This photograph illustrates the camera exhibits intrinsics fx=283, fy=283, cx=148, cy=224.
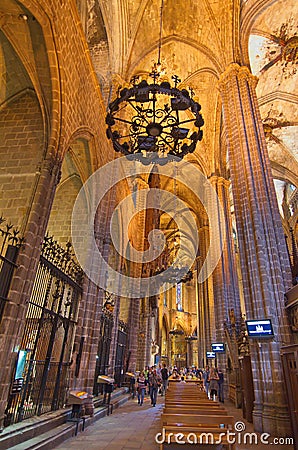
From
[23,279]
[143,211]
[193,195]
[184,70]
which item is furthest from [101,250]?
[193,195]

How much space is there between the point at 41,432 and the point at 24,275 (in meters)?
2.65

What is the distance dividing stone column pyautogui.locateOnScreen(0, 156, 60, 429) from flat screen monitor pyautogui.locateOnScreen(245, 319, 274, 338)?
4998 millimetres

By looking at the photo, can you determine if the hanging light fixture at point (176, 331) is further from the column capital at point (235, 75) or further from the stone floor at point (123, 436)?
the column capital at point (235, 75)

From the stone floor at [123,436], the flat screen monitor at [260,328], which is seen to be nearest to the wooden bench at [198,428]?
the stone floor at [123,436]

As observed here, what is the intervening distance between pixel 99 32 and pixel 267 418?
14063 mm

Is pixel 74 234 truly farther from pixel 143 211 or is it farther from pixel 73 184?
pixel 143 211

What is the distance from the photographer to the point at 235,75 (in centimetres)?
1043

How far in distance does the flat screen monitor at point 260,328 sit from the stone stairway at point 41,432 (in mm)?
4205

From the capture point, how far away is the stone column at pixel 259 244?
20.7ft

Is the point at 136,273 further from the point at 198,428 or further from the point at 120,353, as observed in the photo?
the point at 198,428

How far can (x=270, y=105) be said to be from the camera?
1605 centimetres

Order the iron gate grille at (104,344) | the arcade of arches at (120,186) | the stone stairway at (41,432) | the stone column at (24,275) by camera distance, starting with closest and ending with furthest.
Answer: the stone stairway at (41,432) → the stone column at (24,275) → the arcade of arches at (120,186) → the iron gate grille at (104,344)

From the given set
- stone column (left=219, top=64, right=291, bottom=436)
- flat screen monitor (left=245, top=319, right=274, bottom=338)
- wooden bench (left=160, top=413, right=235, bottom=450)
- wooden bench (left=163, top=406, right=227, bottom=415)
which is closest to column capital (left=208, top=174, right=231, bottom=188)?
stone column (left=219, top=64, right=291, bottom=436)

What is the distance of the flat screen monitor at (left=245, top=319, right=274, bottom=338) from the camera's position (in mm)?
6484
